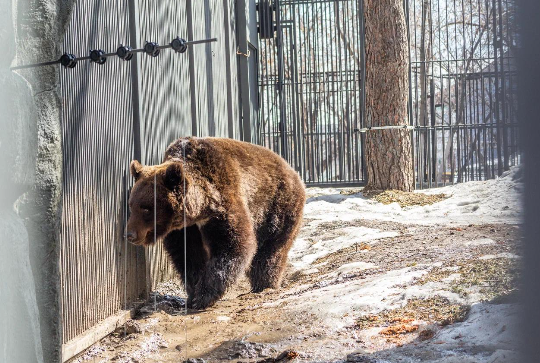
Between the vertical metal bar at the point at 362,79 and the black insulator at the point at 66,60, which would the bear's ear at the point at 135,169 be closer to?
the black insulator at the point at 66,60

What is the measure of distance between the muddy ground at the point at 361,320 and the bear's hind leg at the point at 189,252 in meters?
Answer: 0.30

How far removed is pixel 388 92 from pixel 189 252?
7.33 meters

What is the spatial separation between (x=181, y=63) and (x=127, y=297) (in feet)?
11.0

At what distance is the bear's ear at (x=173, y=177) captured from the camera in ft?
17.4

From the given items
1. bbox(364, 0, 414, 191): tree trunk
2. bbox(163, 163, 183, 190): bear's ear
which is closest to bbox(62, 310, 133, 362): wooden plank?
bbox(163, 163, 183, 190): bear's ear

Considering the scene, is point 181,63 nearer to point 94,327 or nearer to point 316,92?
point 94,327

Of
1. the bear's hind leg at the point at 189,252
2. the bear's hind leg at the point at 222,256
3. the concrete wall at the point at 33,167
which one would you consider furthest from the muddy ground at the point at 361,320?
the concrete wall at the point at 33,167

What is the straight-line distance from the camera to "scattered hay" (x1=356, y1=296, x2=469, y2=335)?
397cm

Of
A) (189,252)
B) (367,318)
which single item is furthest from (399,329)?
(189,252)

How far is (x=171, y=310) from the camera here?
227 inches

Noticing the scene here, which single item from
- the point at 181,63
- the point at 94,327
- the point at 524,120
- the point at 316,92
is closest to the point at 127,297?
the point at 94,327

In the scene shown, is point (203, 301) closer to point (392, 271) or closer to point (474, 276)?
point (392, 271)

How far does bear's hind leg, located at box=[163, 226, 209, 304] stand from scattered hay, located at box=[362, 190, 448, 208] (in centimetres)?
586

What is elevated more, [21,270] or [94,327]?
[21,270]
